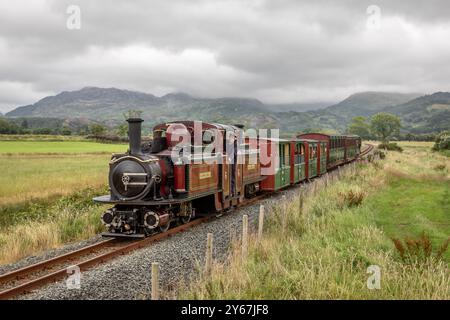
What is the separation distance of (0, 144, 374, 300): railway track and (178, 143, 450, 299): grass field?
262cm

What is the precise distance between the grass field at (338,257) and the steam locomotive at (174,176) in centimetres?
241

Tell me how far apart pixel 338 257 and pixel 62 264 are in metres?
6.07

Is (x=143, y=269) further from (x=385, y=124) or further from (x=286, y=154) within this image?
(x=385, y=124)

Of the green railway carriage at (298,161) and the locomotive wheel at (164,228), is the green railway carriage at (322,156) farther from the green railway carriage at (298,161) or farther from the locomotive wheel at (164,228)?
the locomotive wheel at (164,228)

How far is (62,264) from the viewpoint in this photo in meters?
9.11

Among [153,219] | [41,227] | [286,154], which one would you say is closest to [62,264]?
[153,219]

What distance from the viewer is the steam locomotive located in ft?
36.1

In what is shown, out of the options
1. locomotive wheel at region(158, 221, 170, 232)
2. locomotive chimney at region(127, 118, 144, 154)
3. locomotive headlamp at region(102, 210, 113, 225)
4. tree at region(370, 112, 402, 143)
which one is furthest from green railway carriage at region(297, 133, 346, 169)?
tree at region(370, 112, 402, 143)

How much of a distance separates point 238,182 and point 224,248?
17.9ft

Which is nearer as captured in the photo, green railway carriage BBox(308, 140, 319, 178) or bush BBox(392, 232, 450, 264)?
bush BBox(392, 232, 450, 264)

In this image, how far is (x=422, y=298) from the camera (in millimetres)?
5996

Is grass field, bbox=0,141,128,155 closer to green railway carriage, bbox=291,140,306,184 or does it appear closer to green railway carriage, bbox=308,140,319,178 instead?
green railway carriage, bbox=308,140,319,178
